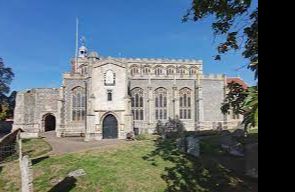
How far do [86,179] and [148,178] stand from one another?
328cm

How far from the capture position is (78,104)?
40.8 meters

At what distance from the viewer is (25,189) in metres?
13.9

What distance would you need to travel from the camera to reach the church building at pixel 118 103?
120ft

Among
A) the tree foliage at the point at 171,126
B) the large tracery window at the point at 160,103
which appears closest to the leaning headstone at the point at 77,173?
the tree foliage at the point at 171,126

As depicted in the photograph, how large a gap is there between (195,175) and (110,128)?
61.6ft

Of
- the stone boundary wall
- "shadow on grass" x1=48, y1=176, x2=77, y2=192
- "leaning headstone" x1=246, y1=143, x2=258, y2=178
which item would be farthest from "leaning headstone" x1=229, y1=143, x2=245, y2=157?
the stone boundary wall

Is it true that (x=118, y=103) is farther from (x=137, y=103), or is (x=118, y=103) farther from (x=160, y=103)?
(x=160, y=103)

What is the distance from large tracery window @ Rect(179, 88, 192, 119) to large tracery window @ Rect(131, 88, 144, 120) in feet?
16.1

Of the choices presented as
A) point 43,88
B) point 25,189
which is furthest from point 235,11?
point 43,88

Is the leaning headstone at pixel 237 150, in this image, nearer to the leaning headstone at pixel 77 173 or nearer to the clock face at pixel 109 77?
the leaning headstone at pixel 77 173

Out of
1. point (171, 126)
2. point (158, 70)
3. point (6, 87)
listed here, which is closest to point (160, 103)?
point (171, 126)

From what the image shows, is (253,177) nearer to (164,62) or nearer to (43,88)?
(43,88)

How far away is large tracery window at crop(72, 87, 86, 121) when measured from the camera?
4019cm

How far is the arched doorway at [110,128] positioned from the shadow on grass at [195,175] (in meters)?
12.7
